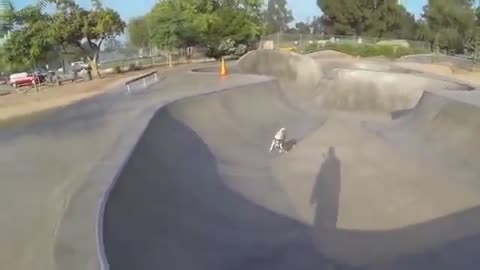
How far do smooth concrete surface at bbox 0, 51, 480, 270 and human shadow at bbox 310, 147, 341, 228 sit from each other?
3cm

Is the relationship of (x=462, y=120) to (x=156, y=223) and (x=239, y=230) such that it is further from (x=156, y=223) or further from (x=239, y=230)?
(x=156, y=223)

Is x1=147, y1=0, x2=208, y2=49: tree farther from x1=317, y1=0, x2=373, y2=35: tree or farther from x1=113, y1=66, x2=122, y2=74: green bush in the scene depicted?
x1=317, y1=0, x2=373, y2=35: tree

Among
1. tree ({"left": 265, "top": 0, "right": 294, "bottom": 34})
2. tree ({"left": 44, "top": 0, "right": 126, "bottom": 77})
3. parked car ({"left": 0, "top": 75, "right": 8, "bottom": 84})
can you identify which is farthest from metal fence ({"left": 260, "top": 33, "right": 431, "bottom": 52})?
tree ({"left": 265, "top": 0, "right": 294, "bottom": 34})

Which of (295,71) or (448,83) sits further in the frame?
(295,71)

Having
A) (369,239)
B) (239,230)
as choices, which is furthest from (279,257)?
(369,239)

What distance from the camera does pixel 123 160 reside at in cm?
638

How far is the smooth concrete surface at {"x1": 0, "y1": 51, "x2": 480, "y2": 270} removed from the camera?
510 centimetres

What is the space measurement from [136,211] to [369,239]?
3.27 metres

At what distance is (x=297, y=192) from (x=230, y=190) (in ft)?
3.88

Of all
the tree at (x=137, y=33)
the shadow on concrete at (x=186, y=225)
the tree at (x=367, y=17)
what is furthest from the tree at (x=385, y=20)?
the shadow on concrete at (x=186, y=225)

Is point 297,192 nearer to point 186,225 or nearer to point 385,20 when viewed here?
point 186,225

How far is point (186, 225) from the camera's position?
662 centimetres

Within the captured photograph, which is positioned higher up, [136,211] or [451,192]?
[136,211]

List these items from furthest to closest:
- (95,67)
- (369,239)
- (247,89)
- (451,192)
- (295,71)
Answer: (95,67) < (295,71) < (247,89) < (451,192) < (369,239)
